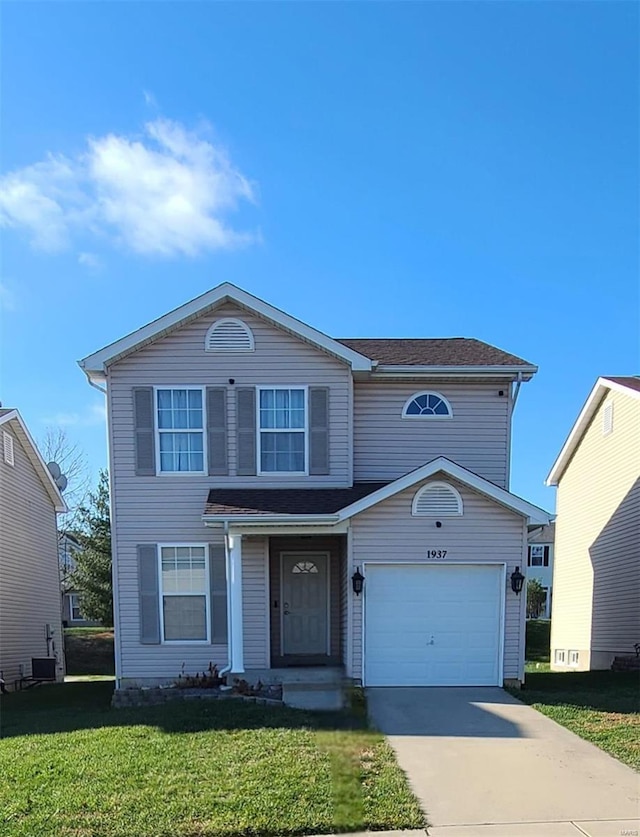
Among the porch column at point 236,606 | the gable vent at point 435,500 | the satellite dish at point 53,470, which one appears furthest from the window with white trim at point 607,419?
the satellite dish at point 53,470

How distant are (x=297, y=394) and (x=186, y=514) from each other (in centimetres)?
273

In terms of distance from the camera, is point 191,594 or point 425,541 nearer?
point 425,541

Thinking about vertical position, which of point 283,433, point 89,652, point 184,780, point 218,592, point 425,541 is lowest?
point 89,652

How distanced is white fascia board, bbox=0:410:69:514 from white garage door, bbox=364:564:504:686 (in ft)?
31.2

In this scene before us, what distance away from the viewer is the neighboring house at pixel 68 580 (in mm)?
25016

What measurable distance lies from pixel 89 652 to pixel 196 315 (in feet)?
59.1

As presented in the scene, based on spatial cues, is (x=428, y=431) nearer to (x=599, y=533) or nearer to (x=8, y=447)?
(x=599, y=533)

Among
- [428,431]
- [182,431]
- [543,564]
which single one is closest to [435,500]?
[428,431]

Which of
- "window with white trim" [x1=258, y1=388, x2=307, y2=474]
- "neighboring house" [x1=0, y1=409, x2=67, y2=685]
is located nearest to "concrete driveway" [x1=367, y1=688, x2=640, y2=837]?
"window with white trim" [x1=258, y1=388, x2=307, y2=474]

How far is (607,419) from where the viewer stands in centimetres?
1370

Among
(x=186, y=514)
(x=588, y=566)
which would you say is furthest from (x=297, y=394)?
(x=588, y=566)

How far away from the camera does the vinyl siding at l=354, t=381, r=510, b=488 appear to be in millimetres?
9859

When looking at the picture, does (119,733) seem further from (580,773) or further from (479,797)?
(580,773)

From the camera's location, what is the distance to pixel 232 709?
716 cm
